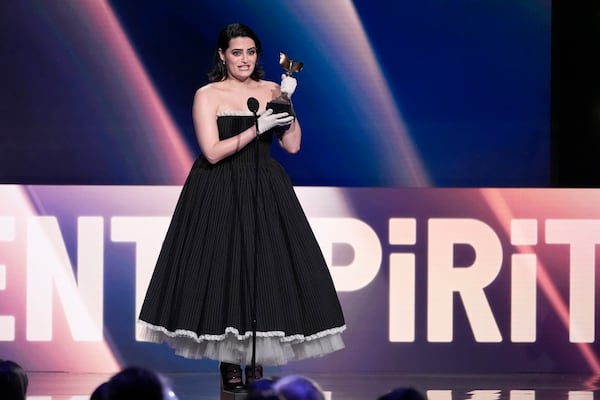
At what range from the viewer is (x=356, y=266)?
5352 mm

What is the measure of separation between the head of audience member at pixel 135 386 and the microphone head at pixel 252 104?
63.3 inches

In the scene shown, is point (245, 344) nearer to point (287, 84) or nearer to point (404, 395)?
point (287, 84)

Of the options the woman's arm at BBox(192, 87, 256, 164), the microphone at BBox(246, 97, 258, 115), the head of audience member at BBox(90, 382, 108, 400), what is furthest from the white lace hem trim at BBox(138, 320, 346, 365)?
the head of audience member at BBox(90, 382, 108, 400)

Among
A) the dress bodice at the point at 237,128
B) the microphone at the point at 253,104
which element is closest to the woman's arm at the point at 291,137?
the dress bodice at the point at 237,128

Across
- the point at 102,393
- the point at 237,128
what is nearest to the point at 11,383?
the point at 102,393

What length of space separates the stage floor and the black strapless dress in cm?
70

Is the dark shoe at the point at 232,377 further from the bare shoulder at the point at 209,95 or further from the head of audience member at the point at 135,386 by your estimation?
the head of audience member at the point at 135,386

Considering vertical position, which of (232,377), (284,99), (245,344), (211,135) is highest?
(284,99)

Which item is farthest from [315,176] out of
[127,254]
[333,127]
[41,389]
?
[41,389]

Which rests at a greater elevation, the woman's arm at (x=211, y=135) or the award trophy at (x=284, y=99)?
the award trophy at (x=284, y=99)

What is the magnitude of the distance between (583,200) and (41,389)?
8.46 ft

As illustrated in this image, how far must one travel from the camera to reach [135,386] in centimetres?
221

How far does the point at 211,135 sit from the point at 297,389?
1.73 m

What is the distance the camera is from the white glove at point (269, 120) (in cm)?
387
